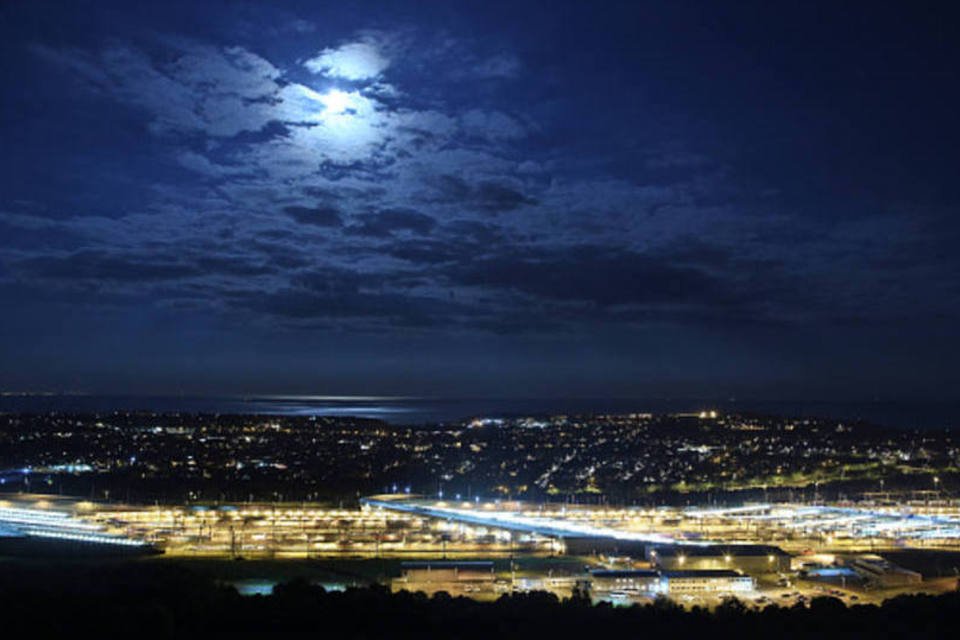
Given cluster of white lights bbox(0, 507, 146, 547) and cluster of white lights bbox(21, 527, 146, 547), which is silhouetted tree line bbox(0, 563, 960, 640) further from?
cluster of white lights bbox(0, 507, 146, 547)

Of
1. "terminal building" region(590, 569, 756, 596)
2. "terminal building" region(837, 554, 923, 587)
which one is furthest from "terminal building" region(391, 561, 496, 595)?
"terminal building" region(837, 554, 923, 587)

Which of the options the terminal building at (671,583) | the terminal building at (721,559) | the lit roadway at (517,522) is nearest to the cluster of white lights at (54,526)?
the lit roadway at (517,522)

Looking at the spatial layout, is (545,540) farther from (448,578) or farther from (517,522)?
(448,578)

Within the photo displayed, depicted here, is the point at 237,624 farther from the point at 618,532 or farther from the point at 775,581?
the point at 618,532

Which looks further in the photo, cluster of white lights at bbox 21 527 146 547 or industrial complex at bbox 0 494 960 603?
cluster of white lights at bbox 21 527 146 547

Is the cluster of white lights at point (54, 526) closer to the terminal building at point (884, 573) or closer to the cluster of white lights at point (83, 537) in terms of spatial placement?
the cluster of white lights at point (83, 537)
